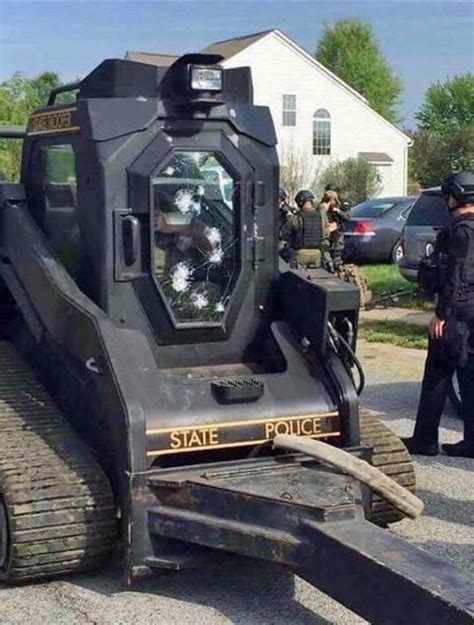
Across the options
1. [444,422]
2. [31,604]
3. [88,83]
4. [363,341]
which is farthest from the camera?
[363,341]

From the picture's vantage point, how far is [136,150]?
5.70 m

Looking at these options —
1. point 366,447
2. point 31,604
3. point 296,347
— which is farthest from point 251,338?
point 31,604

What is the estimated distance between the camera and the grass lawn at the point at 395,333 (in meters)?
13.4

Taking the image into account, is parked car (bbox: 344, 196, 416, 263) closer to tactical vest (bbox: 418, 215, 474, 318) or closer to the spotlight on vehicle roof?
tactical vest (bbox: 418, 215, 474, 318)

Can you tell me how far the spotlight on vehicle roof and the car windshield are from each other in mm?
17667

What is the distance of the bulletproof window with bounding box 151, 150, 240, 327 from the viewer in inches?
230

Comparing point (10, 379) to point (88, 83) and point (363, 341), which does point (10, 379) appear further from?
point (363, 341)

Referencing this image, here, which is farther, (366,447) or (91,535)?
(366,447)

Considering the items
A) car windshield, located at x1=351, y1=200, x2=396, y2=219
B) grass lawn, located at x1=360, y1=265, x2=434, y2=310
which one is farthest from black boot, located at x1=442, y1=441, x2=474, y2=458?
car windshield, located at x1=351, y1=200, x2=396, y2=219

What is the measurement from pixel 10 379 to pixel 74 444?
0.71 metres

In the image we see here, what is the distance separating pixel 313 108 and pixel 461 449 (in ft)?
147

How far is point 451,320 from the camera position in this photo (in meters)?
7.58

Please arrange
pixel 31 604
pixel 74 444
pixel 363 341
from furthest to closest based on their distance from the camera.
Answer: pixel 363 341
pixel 74 444
pixel 31 604

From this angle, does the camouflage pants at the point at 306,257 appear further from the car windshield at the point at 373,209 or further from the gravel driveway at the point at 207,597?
the gravel driveway at the point at 207,597
